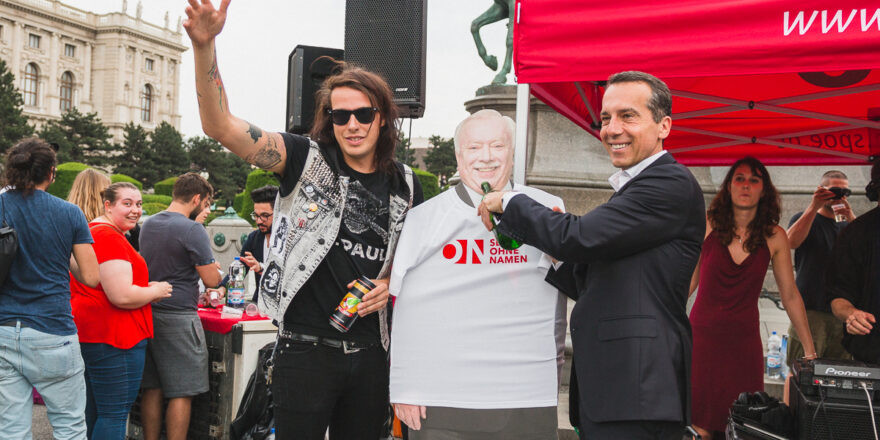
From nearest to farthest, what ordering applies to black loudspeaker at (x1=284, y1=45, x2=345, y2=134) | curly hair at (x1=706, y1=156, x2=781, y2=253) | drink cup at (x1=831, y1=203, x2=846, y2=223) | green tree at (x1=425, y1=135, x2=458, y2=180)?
curly hair at (x1=706, y1=156, x2=781, y2=253)
drink cup at (x1=831, y1=203, x2=846, y2=223)
black loudspeaker at (x1=284, y1=45, x2=345, y2=134)
green tree at (x1=425, y1=135, x2=458, y2=180)

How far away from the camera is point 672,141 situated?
15.5 feet

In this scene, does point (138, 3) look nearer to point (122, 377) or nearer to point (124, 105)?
point (124, 105)

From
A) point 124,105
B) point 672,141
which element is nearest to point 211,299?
point 672,141

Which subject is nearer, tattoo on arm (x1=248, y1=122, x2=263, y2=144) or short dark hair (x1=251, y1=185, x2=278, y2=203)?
tattoo on arm (x1=248, y1=122, x2=263, y2=144)

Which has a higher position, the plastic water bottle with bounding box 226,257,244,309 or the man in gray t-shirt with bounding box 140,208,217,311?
the man in gray t-shirt with bounding box 140,208,217,311

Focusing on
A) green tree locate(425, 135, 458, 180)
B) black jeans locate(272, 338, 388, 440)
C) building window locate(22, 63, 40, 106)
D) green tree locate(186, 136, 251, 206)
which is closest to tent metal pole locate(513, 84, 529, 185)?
black jeans locate(272, 338, 388, 440)

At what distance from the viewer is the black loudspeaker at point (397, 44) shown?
504 centimetres

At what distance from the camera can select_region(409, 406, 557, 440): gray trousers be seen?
2.25 m

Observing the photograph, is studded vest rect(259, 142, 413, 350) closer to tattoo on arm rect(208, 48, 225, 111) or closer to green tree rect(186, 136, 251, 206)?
tattoo on arm rect(208, 48, 225, 111)

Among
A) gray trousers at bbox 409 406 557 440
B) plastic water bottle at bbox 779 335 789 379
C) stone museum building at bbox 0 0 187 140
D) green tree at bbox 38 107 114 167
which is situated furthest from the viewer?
stone museum building at bbox 0 0 187 140

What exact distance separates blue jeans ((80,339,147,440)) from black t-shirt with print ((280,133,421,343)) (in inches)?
74.7

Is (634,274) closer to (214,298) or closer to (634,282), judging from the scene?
(634,282)

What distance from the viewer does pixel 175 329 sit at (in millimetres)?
4207

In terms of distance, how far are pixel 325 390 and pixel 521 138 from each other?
131 centimetres
